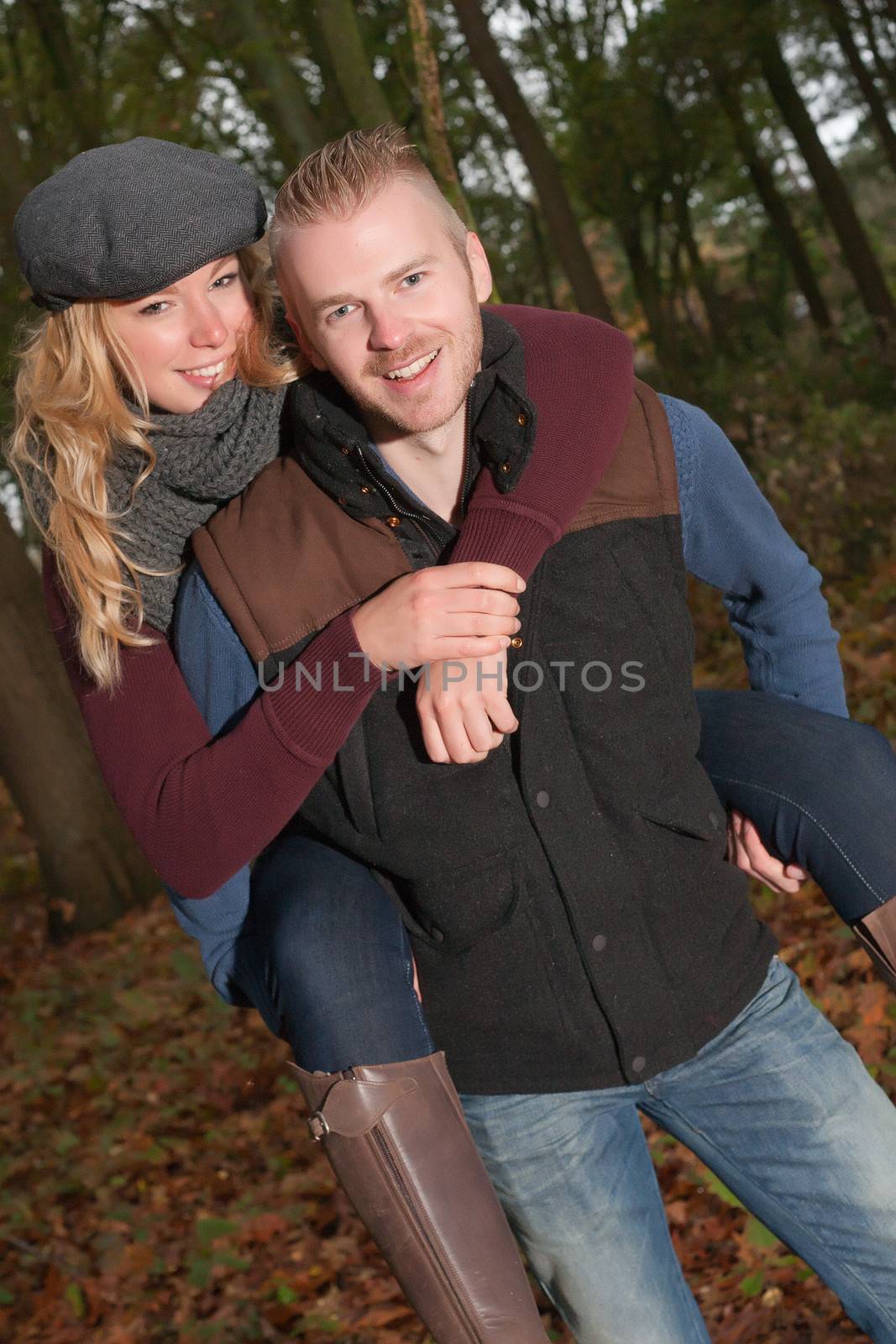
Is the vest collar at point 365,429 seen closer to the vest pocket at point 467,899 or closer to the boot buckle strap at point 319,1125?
the vest pocket at point 467,899

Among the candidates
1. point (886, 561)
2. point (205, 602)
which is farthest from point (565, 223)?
point (205, 602)

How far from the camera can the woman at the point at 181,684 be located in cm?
212

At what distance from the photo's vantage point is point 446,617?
6.95 ft

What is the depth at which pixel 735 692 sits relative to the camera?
104 inches

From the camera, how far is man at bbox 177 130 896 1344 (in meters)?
2.25

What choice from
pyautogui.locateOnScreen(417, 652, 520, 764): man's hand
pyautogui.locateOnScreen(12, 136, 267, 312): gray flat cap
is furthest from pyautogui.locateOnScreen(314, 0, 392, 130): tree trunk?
pyautogui.locateOnScreen(417, 652, 520, 764): man's hand

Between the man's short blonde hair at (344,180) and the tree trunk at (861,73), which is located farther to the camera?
the tree trunk at (861,73)

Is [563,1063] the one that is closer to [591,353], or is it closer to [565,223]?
[591,353]

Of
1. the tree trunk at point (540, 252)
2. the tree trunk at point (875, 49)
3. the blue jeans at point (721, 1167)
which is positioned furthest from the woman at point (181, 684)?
the tree trunk at point (540, 252)

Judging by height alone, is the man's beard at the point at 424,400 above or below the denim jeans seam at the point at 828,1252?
above

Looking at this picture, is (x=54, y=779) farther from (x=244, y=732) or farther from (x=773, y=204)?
(x=773, y=204)

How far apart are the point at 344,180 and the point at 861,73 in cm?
1709

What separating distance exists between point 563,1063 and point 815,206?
25.9 metres

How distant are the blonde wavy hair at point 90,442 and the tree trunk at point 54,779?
233 inches
